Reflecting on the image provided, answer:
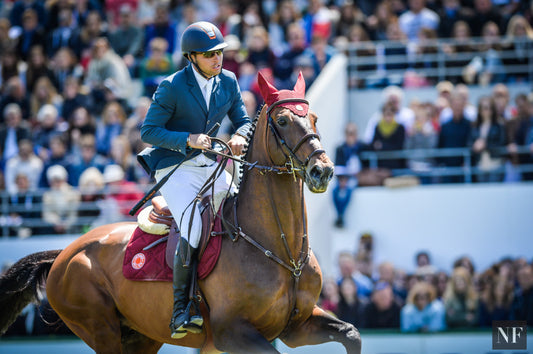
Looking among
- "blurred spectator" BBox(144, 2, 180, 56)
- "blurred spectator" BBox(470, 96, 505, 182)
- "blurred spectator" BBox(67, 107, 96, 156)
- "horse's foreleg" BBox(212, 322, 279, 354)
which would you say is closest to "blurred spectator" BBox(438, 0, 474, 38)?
"blurred spectator" BBox(470, 96, 505, 182)

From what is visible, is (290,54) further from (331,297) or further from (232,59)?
(331,297)

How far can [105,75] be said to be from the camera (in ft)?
52.6

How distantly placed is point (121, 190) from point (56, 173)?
1390 millimetres

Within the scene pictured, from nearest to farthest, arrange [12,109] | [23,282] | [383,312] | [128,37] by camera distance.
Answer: [23,282], [383,312], [12,109], [128,37]

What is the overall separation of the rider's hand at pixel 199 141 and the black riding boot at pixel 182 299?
0.78 metres

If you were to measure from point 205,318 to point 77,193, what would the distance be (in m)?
7.39

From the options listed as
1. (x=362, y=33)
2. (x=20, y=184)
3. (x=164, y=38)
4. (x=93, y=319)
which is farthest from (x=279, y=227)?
(x=164, y=38)

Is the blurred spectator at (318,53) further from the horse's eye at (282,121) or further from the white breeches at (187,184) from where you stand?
the horse's eye at (282,121)

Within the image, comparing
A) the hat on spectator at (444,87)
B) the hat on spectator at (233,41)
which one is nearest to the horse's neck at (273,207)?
the hat on spectator at (233,41)

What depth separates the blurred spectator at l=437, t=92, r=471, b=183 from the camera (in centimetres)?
1331

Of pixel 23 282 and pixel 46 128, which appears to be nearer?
pixel 23 282

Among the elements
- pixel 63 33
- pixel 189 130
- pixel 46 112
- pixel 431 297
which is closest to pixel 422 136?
pixel 431 297

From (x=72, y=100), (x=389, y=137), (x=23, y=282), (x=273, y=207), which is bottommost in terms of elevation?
(x=23, y=282)

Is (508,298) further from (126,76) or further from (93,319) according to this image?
(126,76)
